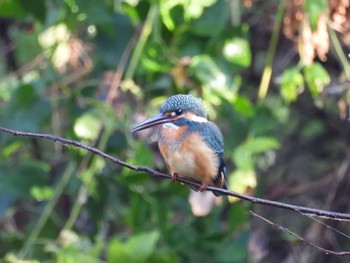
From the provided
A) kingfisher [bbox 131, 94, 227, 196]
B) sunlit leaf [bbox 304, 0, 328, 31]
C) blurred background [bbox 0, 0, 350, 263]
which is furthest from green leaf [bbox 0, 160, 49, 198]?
sunlit leaf [bbox 304, 0, 328, 31]

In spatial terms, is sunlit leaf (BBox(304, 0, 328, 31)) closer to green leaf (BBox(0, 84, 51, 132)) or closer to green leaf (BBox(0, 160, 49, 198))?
green leaf (BBox(0, 84, 51, 132))

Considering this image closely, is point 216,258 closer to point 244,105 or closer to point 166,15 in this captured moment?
point 244,105

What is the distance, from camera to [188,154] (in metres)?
2.91

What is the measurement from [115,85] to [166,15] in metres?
0.34

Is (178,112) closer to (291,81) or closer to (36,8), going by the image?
(291,81)

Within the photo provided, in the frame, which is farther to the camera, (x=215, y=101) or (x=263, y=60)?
(x=263, y=60)

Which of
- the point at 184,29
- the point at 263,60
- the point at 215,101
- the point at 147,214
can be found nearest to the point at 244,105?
the point at 215,101

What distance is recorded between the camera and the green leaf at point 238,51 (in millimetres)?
3617

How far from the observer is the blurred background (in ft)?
11.3

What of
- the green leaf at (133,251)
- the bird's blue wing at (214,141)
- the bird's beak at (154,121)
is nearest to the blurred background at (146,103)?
the green leaf at (133,251)

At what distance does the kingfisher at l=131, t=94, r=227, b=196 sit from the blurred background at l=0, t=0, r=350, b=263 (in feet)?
1.36

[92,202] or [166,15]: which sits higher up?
[166,15]

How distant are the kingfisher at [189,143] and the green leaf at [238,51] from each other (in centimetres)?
64

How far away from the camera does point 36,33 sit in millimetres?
3930
